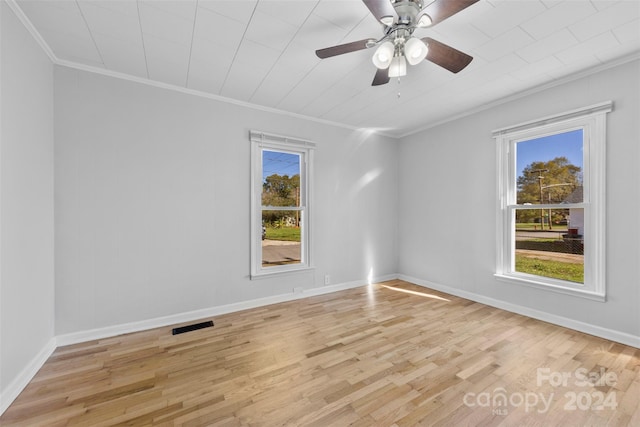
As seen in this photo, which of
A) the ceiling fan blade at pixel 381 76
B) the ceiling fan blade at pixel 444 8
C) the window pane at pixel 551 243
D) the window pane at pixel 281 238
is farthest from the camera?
the window pane at pixel 281 238

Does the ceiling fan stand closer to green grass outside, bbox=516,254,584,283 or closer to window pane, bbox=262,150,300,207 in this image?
window pane, bbox=262,150,300,207

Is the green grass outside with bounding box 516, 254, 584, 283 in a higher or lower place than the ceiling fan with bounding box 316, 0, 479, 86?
lower

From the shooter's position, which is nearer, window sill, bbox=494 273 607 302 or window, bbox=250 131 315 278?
window sill, bbox=494 273 607 302

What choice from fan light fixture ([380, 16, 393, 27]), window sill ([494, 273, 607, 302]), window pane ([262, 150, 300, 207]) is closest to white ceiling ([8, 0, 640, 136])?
fan light fixture ([380, 16, 393, 27])

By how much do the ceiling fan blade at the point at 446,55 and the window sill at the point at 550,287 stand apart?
102 inches

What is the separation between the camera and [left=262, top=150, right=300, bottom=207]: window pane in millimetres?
3619

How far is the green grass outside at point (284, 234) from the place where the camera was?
12.0 ft

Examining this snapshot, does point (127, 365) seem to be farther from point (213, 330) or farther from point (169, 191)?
point (169, 191)

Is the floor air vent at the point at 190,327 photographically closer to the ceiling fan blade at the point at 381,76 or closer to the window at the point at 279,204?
the window at the point at 279,204

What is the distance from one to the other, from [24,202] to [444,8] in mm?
3099

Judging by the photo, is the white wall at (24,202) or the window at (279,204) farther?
the window at (279,204)

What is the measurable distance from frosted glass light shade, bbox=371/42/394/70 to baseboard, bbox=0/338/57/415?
324cm

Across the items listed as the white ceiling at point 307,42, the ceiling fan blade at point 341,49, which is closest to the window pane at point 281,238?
the white ceiling at point 307,42

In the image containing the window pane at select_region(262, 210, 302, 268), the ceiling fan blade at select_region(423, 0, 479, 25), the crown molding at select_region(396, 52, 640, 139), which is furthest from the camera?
the window pane at select_region(262, 210, 302, 268)
